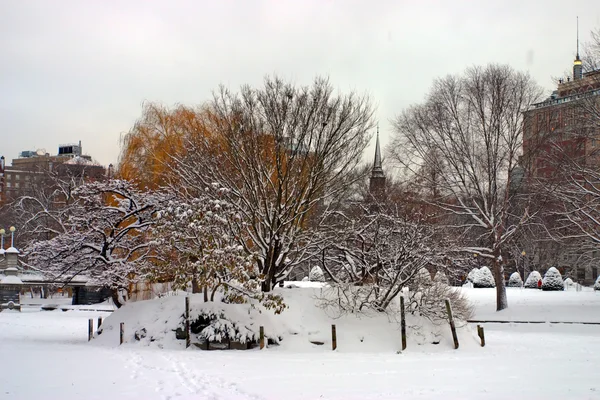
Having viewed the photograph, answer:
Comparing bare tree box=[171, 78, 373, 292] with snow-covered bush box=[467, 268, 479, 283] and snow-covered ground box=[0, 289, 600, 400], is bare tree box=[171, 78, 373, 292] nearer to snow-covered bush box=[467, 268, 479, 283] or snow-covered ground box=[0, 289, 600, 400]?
snow-covered ground box=[0, 289, 600, 400]

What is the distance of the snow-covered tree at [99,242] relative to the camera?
77.4 feet

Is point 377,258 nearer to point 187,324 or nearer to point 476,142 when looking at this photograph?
point 187,324

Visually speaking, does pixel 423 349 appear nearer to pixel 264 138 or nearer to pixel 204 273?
pixel 204 273

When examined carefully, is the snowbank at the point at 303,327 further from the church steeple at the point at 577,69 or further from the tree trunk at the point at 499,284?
the church steeple at the point at 577,69

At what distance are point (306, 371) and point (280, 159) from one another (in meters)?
10.1

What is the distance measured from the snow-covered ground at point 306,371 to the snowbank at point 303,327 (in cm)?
31

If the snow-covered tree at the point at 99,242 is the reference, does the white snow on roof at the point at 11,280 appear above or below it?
below

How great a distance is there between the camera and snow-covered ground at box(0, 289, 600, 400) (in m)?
12.0

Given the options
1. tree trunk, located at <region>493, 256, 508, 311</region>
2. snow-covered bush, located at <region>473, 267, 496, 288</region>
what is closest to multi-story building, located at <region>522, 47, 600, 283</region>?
tree trunk, located at <region>493, 256, 508, 311</region>

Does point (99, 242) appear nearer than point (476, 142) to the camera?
Yes

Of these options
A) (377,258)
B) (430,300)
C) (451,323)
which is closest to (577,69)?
(377,258)

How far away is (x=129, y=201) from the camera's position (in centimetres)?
2502

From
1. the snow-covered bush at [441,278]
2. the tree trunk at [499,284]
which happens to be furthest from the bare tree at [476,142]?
the snow-covered bush at [441,278]

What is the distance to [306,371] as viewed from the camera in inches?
587
